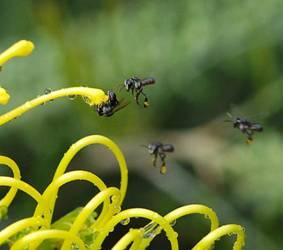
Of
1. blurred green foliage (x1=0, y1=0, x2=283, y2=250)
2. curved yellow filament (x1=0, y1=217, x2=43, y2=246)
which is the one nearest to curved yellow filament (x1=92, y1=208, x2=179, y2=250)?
curved yellow filament (x1=0, y1=217, x2=43, y2=246)

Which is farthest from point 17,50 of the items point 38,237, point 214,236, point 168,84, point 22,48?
point 168,84

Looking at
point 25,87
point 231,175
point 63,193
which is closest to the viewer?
point 231,175

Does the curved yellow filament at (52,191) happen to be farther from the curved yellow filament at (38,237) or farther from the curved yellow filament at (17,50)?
the curved yellow filament at (17,50)

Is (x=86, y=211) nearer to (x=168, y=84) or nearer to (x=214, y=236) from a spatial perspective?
(x=214, y=236)

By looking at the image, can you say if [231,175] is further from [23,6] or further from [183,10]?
[23,6]

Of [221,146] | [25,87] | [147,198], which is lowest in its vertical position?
[147,198]

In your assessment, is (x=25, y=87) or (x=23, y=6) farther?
(x=23, y=6)

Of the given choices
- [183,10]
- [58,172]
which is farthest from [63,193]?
[58,172]
